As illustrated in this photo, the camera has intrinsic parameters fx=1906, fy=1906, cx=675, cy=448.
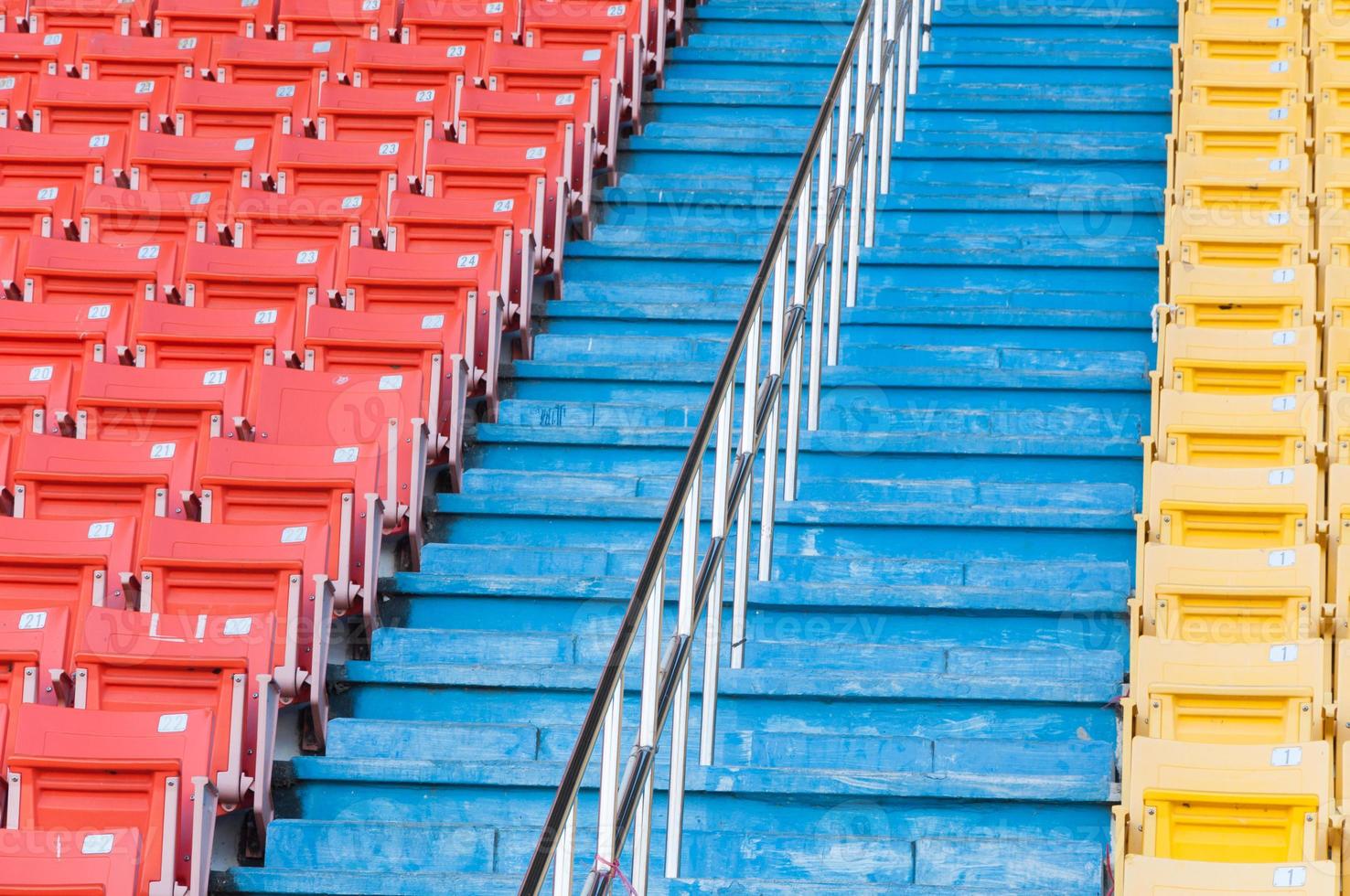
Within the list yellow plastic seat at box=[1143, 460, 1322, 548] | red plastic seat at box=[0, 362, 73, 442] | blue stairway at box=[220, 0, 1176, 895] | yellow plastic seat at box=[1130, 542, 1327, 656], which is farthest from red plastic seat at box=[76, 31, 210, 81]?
yellow plastic seat at box=[1130, 542, 1327, 656]

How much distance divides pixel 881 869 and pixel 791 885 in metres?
0.22

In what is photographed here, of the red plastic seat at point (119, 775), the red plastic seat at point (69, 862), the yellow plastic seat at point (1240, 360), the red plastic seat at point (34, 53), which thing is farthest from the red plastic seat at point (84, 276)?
the yellow plastic seat at point (1240, 360)

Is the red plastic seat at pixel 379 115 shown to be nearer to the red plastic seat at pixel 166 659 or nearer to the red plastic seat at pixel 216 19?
the red plastic seat at pixel 216 19

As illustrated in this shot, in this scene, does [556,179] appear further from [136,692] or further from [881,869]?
[881,869]

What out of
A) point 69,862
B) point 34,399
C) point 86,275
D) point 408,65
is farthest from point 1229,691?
point 408,65

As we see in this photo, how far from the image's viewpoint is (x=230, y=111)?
6.81 m

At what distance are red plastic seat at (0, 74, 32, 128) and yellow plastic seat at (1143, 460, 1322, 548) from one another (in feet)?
15.1

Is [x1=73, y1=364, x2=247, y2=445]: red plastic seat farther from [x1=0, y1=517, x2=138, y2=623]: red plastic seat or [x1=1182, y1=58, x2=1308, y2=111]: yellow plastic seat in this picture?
[x1=1182, y1=58, x2=1308, y2=111]: yellow plastic seat

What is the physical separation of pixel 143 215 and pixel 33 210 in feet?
1.12

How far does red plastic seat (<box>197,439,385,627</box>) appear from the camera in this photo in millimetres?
4305

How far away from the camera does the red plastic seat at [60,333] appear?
17.0ft

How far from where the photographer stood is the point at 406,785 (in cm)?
388

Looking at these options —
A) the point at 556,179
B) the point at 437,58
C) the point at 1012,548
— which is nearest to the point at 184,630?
the point at 1012,548

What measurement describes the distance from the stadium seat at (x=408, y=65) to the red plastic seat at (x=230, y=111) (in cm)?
32
